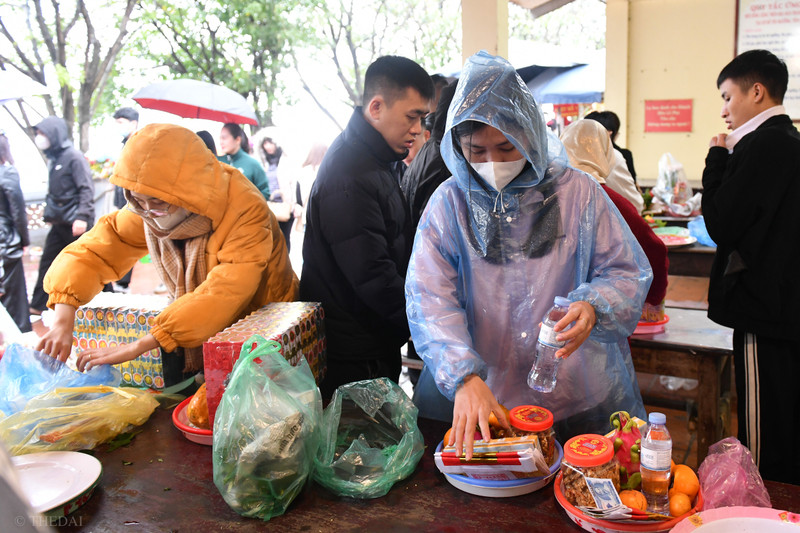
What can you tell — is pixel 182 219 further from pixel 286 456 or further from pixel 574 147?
pixel 574 147

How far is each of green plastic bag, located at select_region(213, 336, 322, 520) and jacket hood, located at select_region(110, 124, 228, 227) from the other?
2.18ft

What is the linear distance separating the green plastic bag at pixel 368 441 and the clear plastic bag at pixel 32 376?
2.65ft

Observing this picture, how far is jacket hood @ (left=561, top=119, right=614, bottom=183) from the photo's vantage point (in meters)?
2.51

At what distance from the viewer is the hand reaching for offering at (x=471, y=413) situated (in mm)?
1264

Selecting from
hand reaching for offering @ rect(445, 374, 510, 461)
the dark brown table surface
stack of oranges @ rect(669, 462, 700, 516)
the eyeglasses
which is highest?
the eyeglasses

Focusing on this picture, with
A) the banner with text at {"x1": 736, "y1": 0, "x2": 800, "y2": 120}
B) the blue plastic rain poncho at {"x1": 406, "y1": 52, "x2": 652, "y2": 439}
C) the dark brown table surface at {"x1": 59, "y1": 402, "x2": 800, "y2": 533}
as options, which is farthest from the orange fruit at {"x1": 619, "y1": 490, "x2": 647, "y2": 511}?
the banner with text at {"x1": 736, "y1": 0, "x2": 800, "y2": 120}

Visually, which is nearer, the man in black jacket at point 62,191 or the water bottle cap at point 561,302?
the water bottle cap at point 561,302

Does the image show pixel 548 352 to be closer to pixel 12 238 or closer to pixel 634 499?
pixel 634 499

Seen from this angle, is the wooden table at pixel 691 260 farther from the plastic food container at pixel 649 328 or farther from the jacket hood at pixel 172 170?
the jacket hood at pixel 172 170

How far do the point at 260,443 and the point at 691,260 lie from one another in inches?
129

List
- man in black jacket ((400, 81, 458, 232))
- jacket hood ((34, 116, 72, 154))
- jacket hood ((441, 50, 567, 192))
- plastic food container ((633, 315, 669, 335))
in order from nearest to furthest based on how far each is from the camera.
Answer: jacket hood ((441, 50, 567, 192)) < plastic food container ((633, 315, 669, 335)) < man in black jacket ((400, 81, 458, 232)) < jacket hood ((34, 116, 72, 154))

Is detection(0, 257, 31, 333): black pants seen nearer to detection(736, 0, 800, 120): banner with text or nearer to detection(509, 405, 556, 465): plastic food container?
detection(509, 405, 556, 465): plastic food container

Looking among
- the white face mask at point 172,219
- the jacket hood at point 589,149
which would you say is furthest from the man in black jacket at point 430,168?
the white face mask at point 172,219

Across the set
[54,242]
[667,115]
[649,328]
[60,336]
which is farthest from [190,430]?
[667,115]
